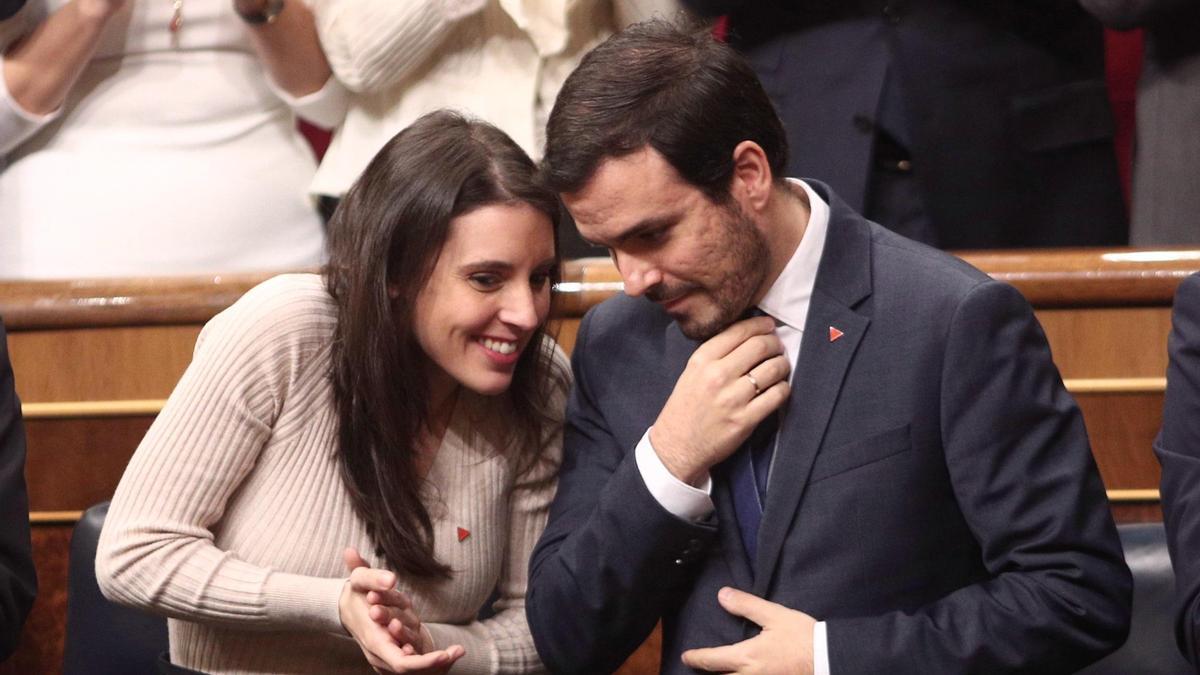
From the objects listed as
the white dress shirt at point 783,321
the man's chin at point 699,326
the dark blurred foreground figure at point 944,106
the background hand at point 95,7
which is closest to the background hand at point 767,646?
the white dress shirt at point 783,321

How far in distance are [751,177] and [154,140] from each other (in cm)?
121

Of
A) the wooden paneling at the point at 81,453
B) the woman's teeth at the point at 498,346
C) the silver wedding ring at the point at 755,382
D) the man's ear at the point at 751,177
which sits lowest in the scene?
the wooden paneling at the point at 81,453

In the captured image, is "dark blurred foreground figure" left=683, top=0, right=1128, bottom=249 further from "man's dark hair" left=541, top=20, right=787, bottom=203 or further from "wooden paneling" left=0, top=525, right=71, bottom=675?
"wooden paneling" left=0, top=525, right=71, bottom=675

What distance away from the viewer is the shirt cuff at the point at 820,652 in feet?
5.15

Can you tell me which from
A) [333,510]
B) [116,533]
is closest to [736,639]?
[333,510]

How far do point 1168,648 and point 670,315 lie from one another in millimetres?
659

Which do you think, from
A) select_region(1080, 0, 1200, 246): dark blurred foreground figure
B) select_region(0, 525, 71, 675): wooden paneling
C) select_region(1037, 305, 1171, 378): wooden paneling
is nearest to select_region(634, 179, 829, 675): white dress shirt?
select_region(1037, 305, 1171, 378): wooden paneling

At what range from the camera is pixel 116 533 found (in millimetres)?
1797

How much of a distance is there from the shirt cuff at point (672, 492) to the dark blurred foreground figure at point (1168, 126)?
1.00 metres

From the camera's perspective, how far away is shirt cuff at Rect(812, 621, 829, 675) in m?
1.57

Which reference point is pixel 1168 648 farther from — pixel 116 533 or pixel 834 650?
pixel 116 533

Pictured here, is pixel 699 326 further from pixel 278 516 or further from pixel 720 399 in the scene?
pixel 278 516

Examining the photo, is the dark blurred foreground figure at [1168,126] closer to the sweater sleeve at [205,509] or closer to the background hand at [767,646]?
the background hand at [767,646]

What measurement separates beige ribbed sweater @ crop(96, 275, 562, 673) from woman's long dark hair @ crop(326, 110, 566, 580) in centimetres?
3
